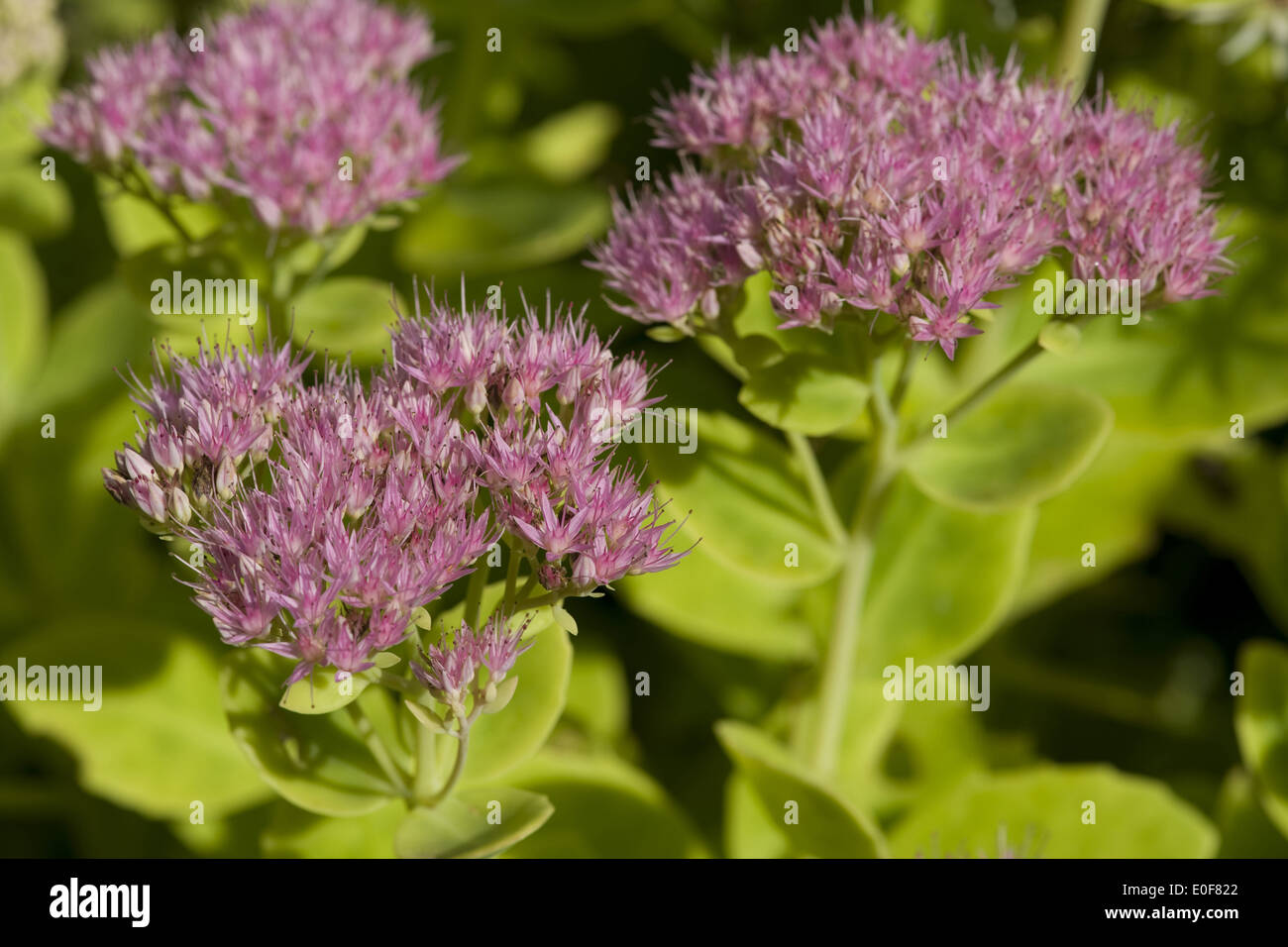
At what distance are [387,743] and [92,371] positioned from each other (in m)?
1.03

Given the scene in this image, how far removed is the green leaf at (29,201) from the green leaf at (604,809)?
126 cm

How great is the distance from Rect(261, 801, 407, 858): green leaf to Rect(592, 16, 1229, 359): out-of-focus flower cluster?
702mm

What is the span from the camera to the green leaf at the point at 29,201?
6.61 feet

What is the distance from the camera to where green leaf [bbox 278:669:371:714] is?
1095 millimetres

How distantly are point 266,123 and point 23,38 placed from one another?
0.80 metres

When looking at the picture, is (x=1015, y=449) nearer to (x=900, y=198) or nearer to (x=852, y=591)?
(x=852, y=591)

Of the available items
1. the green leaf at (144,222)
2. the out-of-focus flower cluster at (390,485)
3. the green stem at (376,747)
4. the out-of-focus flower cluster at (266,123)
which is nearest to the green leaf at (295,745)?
the green stem at (376,747)

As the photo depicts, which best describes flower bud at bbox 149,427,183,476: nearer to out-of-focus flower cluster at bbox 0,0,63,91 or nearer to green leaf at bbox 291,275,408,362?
green leaf at bbox 291,275,408,362

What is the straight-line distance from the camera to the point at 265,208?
54.2 inches

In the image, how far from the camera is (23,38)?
1.98 m

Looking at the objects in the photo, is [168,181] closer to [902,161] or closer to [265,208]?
[265,208]

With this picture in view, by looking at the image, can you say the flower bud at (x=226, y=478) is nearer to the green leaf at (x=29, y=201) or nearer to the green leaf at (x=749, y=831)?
the green leaf at (x=749, y=831)

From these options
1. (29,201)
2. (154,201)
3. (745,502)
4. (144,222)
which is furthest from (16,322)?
(745,502)
